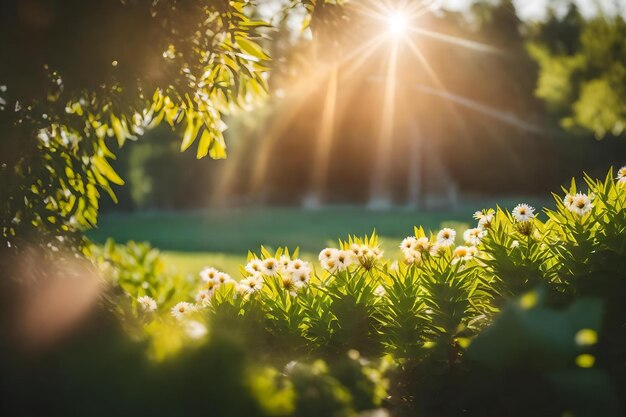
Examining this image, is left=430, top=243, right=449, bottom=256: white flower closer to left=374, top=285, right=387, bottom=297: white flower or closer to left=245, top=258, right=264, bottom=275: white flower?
left=374, top=285, right=387, bottom=297: white flower

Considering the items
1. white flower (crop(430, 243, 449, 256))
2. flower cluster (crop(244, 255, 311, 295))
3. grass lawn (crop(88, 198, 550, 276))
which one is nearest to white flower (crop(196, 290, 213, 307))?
flower cluster (crop(244, 255, 311, 295))

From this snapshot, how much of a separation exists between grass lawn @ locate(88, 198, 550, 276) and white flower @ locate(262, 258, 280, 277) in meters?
7.00

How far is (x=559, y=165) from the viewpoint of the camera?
26.5 meters

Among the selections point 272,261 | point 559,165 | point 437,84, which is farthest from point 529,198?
point 272,261

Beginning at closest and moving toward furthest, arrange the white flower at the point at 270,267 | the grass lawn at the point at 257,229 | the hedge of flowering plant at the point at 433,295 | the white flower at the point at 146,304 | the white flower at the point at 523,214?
the hedge of flowering plant at the point at 433,295
the white flower at the point at 523,214
the white flower at the point at 270,267
the white flower at the point at 146,304
the grass lawn at the point at 257,229

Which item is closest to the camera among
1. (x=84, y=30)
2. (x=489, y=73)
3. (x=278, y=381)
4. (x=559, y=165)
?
(x=278, y=381)

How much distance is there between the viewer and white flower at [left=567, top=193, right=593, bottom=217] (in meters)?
3.46

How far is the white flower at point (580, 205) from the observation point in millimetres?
3461

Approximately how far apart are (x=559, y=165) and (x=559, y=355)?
86.1ft

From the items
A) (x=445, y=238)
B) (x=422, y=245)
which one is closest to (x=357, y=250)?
(x=422, y=245)

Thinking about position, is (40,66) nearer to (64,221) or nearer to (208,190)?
(64,221)

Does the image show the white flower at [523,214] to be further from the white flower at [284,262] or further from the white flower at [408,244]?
the white flower at [284,262]

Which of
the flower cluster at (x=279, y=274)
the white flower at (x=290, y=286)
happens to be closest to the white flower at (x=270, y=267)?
the flower cluster at (x=279, y=274)

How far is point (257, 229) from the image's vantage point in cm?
2134
